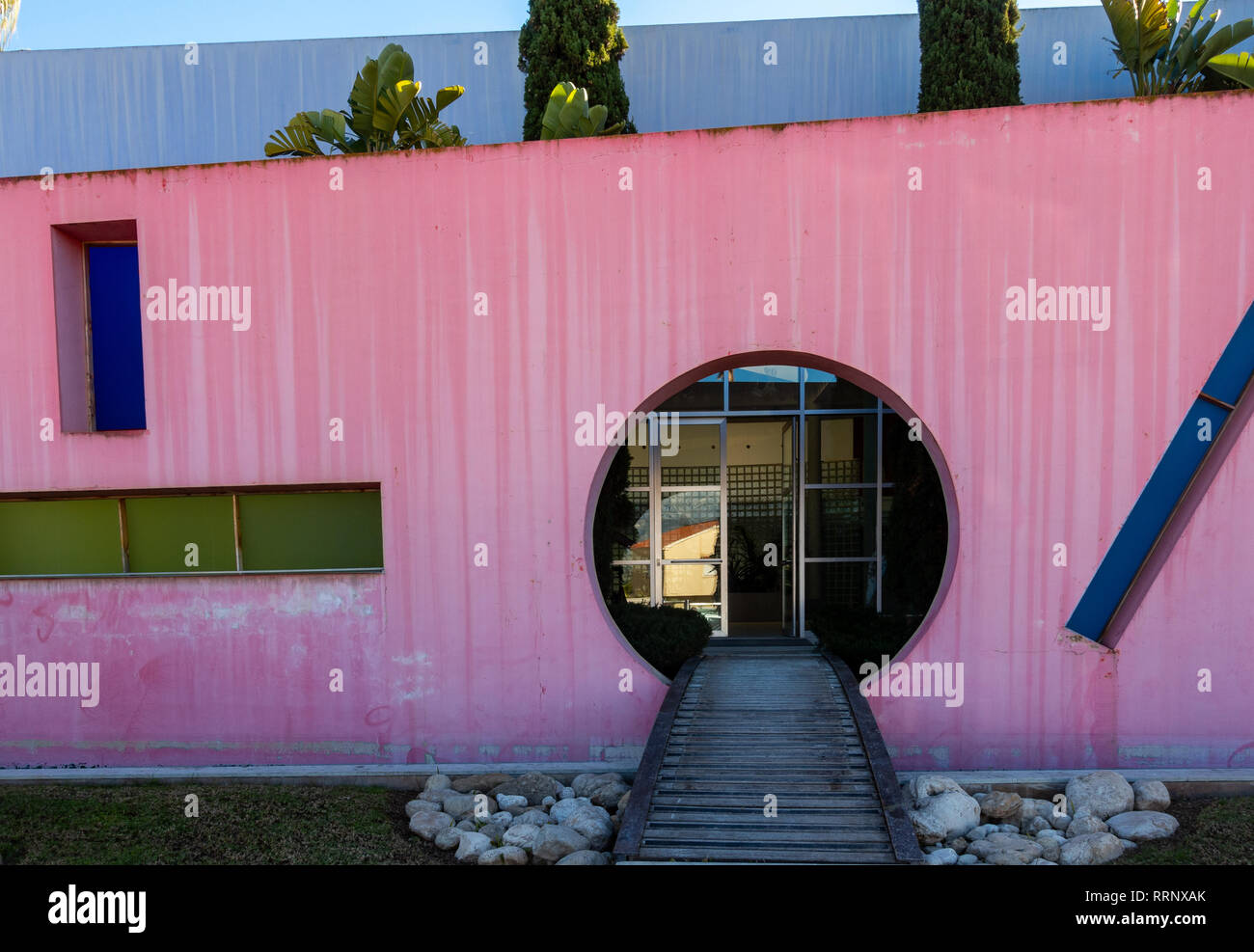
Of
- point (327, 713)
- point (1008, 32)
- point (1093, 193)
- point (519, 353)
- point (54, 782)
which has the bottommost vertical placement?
point (54, 782)

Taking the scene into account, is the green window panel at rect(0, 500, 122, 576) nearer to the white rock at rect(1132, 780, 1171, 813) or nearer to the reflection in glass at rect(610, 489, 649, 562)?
the reflection in glass at rect(610, 489, 649, 562)

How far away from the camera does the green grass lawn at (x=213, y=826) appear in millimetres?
6117

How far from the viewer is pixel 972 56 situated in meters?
9.64

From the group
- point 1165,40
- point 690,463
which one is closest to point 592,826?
point 690,463

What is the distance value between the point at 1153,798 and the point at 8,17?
828 inches

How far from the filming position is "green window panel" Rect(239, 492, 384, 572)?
7.75m

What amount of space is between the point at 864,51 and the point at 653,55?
8.74ft

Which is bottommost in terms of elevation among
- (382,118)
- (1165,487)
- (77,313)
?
(1165,487)

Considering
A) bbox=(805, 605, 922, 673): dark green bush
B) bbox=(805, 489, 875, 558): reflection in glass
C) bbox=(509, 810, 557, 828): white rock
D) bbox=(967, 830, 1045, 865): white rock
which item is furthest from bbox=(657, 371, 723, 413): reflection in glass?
bbox=(967, 830, 1045, 865): white rock
